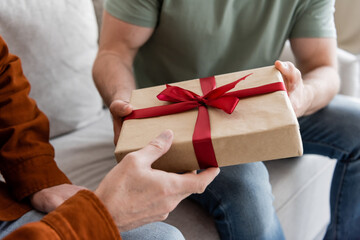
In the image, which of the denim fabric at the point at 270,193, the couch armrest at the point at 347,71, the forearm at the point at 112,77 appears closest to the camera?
the denim fabric at the point at 270,193

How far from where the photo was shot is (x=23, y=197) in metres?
0.75

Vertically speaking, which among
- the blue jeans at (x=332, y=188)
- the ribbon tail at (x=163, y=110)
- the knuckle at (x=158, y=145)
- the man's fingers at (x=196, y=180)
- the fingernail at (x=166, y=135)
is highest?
the fingernail at (x=166, y=135)

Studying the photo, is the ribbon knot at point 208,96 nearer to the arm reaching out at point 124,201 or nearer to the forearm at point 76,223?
the arm reaching out at point 124,201

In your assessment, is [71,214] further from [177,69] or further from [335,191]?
[335,191]

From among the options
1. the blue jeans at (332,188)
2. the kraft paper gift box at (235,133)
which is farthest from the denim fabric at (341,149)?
the kraft paper gift box at (235,133)

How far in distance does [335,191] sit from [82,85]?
0.83 metres

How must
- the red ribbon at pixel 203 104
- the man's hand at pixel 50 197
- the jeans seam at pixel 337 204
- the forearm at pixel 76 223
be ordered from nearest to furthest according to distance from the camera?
1. the forearm at pixel 76 223
2. the red ribbon at pixel 203 104
3. the man's hand at pixel 50 197
4. the jeans seam at pixel 337 204

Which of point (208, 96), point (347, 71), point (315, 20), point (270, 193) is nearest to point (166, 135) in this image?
point (208, 96)

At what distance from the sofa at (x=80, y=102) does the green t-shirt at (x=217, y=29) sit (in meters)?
0.25

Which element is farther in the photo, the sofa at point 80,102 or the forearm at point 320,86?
the sofa at point 80,102

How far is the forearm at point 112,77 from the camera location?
94 cm

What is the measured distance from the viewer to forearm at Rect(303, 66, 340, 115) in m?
0.96

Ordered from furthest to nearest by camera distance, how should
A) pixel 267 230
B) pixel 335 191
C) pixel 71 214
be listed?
pixel 335 191 < pixel 267 230 < pixel 71 214

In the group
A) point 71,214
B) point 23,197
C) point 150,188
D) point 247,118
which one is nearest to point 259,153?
point 247,118
